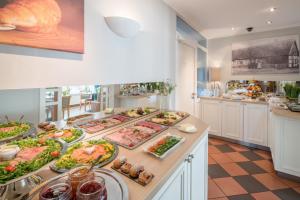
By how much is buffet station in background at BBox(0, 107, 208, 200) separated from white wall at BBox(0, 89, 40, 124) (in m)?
0.04

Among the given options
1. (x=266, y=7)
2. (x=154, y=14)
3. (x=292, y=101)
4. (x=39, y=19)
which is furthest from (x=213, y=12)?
(x=39, y=19)

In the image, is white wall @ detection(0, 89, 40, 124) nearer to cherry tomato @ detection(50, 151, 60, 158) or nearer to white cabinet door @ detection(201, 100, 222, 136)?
cherry tomato @ detection(50, 151, 60, 158)

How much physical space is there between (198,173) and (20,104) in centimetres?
146

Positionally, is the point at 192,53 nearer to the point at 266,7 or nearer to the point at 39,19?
the point at 266,7

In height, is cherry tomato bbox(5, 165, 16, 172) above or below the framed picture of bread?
below

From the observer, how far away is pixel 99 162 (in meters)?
0.96

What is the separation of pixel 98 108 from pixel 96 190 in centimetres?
119

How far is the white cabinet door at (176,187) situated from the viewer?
2.94 ft

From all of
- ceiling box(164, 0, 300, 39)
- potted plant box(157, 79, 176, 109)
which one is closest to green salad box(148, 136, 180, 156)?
potted plant box(157, 79, 176, 109)

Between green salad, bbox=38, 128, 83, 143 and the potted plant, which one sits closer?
green salad, bbox=38, 128, 83, 143

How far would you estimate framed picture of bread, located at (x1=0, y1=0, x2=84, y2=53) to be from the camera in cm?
101

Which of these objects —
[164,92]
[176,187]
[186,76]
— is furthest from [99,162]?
[186,76]

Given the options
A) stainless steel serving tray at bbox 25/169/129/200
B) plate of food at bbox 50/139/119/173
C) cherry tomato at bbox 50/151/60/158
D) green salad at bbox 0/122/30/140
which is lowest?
stainless steel serving tray at bbox 25/169/129/200

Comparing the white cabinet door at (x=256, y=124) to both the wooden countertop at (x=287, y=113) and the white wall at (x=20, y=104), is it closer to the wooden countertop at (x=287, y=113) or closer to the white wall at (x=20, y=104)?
the wooden countertop at (x=287, y=113)
